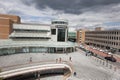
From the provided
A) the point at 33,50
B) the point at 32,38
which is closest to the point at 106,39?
the point at 32,38

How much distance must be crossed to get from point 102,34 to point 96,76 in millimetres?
64000

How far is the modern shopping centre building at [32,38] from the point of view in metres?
48.0

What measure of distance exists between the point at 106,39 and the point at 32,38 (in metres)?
47.2

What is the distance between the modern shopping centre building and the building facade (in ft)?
91.6

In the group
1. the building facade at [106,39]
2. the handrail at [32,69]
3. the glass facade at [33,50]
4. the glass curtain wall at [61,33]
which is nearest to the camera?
the handrail at [32,69]

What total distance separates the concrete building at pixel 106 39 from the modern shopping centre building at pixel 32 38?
27.9 m

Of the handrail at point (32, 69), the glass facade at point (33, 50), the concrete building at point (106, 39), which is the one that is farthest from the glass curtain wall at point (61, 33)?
the handrail at point (32, 69)

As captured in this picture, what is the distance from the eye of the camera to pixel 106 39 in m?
84.1

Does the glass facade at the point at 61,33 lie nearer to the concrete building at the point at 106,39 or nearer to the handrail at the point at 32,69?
the concrete building at the point at 106,39

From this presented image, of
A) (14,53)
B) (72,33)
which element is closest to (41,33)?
(14,53)

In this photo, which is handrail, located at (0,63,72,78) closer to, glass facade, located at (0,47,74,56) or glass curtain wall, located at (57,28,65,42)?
glass facade, located at (0,47,74,56)

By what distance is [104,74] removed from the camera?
3256 cm

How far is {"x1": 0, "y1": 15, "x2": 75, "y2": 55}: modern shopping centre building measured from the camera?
4800cm

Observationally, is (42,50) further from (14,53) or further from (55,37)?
(55,37)
